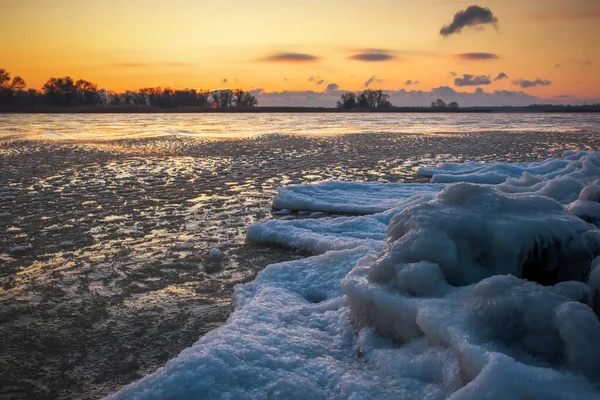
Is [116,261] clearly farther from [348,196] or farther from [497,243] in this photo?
[348,196]

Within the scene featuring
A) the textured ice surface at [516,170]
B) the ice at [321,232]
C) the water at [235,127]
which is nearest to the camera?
the ice at [321,232]

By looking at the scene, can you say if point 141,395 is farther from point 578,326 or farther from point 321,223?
point 321,223

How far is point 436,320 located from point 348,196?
6.71 meters

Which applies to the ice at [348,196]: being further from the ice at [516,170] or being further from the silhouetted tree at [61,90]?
the silhouetted tree at [61,90]

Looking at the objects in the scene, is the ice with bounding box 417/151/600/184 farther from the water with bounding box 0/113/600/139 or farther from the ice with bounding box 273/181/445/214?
the water with bounding box 0/113/600/139

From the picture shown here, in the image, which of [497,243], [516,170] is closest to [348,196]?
[516,170]

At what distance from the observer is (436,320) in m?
3.10

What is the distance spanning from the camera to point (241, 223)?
7.64 metres

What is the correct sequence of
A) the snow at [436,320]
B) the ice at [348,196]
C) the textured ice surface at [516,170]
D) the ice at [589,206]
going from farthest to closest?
the textured ice surface at [516,170]
the ice at [348,196]
the ice at [589,206]
the snow at [436,320]

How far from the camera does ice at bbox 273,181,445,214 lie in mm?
8734

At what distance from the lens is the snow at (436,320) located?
274 centimetres

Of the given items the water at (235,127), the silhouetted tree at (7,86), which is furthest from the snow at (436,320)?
the silhouetted tree at (7,86)

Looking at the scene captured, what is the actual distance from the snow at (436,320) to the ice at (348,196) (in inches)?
146

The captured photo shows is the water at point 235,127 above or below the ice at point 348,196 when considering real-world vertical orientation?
above
